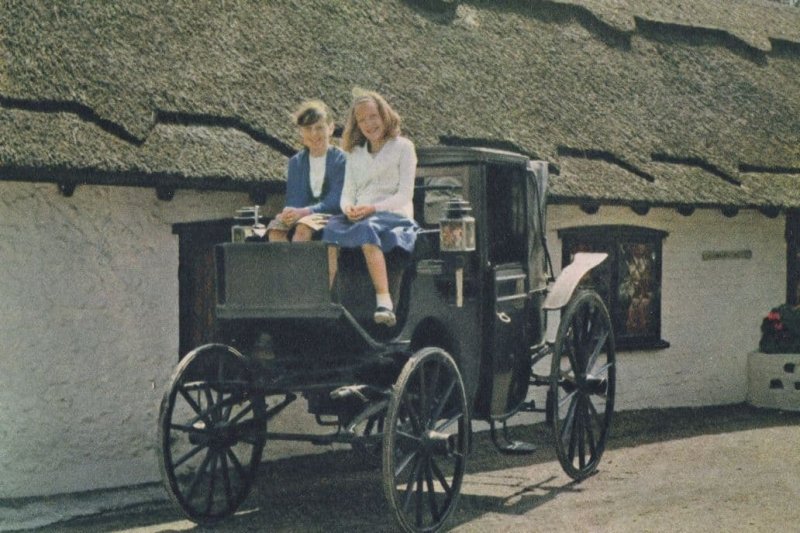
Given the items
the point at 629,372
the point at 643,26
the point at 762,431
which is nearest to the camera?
the point at 762,431

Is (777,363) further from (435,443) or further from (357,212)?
(357,212)

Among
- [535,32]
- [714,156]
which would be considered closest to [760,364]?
[714,156]

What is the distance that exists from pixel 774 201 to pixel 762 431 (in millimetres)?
2849

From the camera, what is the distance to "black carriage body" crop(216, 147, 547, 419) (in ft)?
20.8

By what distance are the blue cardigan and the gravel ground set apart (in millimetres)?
1834

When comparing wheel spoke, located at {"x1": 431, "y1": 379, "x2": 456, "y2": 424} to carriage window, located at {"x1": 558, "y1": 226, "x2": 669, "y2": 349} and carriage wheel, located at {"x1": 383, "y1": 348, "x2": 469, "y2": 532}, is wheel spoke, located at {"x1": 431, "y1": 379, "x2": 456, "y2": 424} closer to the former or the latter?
carriage wheel, located at {"x1": 383, "y1": 348, "x2": 469, "y2": 532}

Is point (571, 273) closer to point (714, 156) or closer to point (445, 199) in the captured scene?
point (445, 199)

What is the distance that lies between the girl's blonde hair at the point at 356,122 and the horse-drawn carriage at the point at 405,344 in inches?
22.1

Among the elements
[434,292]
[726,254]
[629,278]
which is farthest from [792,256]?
[434,292]

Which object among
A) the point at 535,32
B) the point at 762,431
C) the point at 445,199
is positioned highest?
the point at 535,32

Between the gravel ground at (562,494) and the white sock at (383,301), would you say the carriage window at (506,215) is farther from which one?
the gravel ground at (562,494)

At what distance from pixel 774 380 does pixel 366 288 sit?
804cm

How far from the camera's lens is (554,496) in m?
7.55

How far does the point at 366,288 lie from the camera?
21.3 feet
